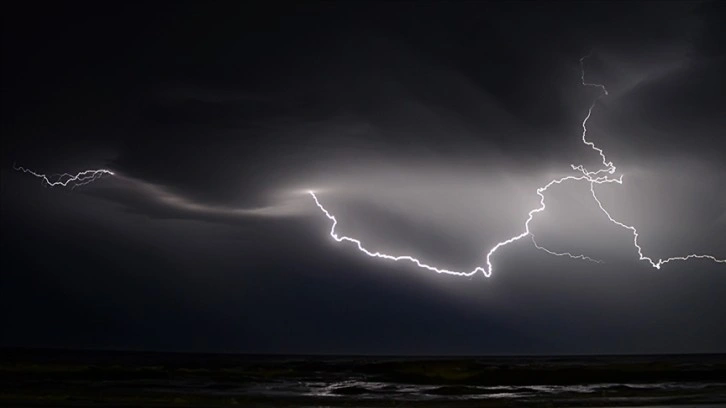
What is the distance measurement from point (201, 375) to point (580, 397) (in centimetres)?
1577

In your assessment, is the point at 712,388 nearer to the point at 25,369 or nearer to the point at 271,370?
the point at 271,370

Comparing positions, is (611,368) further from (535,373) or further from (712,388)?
(712,388)

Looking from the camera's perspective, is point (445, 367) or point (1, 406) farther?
point (445, 367)

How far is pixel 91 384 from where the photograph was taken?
875 inches

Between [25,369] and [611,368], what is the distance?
28661 millimetres

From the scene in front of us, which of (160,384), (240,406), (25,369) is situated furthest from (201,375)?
(240,406)

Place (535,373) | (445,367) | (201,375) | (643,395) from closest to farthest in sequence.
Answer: (643,395) → (201,375) → (535,373) → (445,367)

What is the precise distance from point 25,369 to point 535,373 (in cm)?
2299

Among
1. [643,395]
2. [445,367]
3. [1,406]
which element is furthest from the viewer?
[445,367]

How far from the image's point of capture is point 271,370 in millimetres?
33156

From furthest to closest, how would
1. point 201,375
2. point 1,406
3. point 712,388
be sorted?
1. point 201,375
2. point 712,388
3. point 1,406

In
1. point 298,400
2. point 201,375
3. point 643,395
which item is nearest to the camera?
point 298,400

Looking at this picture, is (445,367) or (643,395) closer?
(643,395)

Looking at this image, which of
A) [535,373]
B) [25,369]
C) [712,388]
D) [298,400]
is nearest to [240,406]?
[298,400]
